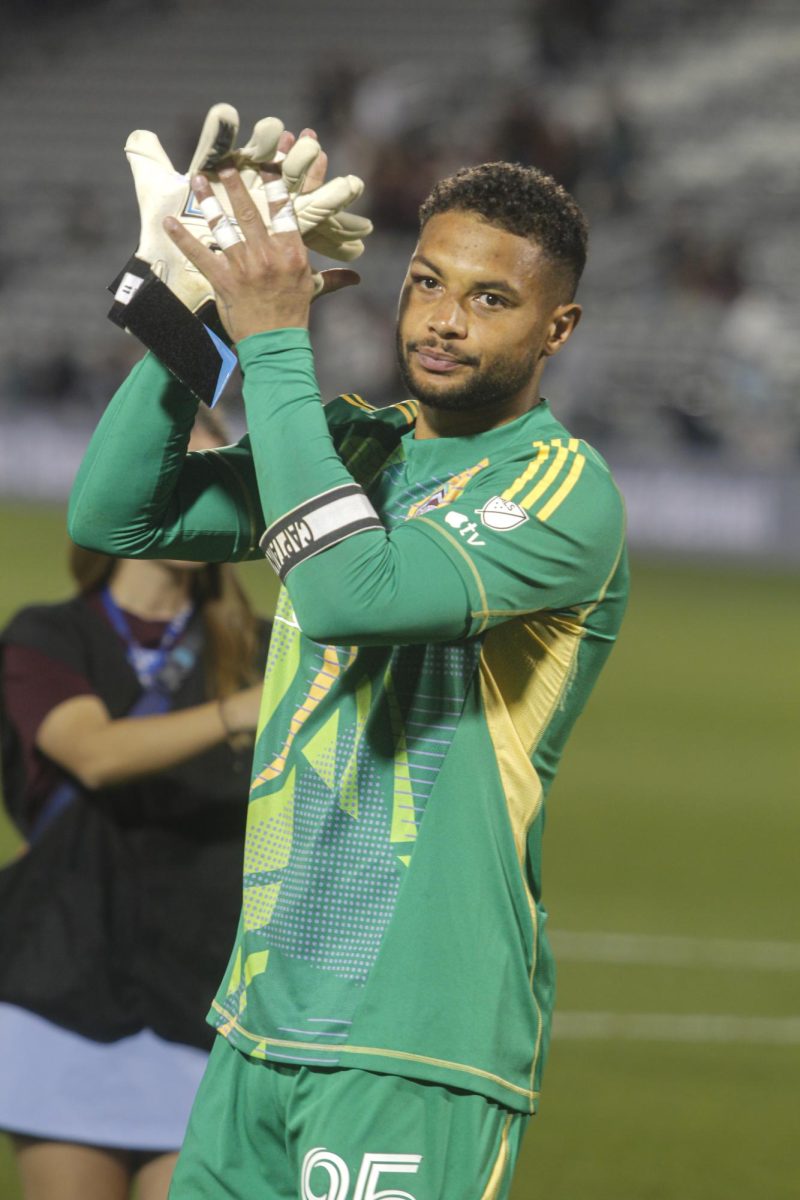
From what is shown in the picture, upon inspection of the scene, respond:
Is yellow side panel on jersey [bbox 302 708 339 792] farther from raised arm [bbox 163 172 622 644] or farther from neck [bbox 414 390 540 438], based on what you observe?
neck [bbox 414 390 540 438]

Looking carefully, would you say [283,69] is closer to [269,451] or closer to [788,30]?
[788,30]

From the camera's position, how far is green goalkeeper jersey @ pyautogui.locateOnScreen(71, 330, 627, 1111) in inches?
97.0

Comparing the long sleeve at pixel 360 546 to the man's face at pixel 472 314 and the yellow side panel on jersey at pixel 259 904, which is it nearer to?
the man's face at pixel 472 314

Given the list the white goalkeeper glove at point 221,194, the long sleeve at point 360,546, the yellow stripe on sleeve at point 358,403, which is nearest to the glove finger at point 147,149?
the white goalkeeper glove at point 221,194

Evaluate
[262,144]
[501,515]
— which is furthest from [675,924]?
[262,144]

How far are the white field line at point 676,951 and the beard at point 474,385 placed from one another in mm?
5252

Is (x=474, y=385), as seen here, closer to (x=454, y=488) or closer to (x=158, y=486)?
(x=454, y=488)

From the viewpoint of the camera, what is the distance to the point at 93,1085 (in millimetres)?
3645

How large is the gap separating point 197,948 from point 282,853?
1.08 meters

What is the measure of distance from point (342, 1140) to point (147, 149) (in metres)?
1.47

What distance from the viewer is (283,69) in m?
28.6

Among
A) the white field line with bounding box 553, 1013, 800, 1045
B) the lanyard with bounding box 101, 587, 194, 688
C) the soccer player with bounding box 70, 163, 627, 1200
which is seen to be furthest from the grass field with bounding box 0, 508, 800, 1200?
the soccer player with bounding box 70, 163, 627, 1200

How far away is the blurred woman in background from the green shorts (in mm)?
973

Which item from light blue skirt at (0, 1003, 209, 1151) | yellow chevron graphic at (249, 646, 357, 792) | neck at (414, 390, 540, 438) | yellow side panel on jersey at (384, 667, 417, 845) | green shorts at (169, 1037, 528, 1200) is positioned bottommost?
light blue skirt at (0, 1003, 209, 1151)
